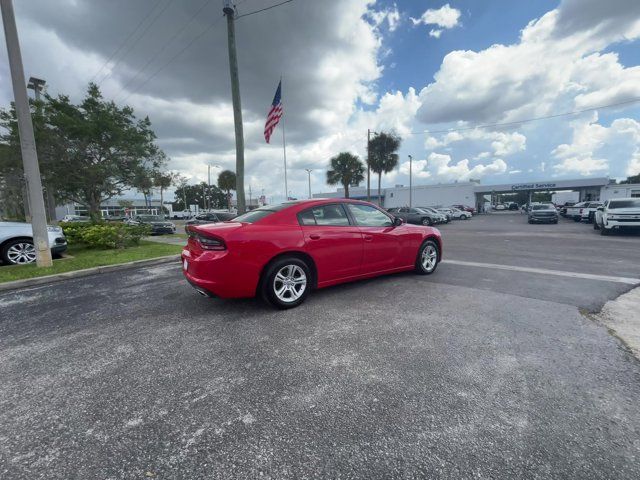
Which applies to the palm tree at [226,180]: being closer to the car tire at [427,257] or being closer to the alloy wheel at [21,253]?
the alloy wheel at [21,253]

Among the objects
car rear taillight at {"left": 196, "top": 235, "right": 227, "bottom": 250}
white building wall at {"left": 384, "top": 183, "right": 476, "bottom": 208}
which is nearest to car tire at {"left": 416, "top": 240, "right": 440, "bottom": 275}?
car rear taillight at {"left": 196, "top": 235, "right": 227, "bottom": 250}

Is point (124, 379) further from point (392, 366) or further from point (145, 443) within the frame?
point (392, 366)

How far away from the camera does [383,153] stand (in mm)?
34656

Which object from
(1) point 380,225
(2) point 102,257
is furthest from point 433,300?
(2) point 102,257

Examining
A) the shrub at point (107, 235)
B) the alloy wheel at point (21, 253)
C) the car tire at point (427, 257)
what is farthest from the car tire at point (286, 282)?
the shrub at point (107, 235)

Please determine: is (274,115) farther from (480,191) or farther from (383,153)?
(480,191)

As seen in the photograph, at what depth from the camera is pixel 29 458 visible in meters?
1.63

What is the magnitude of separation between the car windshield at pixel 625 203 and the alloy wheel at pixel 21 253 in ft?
70.4

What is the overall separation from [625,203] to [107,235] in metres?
21.0

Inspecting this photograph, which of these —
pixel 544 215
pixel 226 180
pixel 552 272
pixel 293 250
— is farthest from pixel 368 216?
pixel 226 180

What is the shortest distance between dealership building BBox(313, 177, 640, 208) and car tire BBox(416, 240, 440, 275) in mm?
45296

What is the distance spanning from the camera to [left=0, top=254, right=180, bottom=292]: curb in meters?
5.25

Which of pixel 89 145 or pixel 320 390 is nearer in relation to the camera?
pixel 320 390

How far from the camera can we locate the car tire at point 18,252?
6.88 meters
